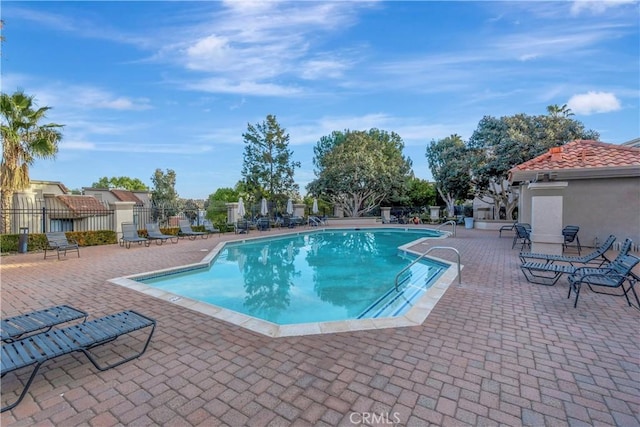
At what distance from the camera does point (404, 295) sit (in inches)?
249

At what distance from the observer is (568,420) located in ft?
6.89

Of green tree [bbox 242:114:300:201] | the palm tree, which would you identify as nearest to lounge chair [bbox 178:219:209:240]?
the palm tree

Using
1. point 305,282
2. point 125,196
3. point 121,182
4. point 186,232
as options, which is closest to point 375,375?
point 305,282

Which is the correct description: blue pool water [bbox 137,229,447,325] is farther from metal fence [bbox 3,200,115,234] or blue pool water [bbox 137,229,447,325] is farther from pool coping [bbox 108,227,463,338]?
metal fence [bbox 3,200,115,234]

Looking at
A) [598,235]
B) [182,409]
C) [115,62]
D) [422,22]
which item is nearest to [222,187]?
[115,62]

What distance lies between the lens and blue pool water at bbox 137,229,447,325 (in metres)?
5.80

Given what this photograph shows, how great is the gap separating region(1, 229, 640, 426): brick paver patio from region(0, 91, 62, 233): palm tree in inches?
346

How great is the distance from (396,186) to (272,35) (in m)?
17.5

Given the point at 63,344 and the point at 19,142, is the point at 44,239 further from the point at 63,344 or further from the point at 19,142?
the point at 63,344

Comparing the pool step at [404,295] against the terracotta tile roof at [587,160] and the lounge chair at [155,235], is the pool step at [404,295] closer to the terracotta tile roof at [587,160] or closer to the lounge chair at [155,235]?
the terracotta tile roof at [587,160]

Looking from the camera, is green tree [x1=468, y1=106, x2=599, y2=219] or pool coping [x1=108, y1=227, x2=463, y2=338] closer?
pool coping [x1=108, y1=227, x2=463, y2=338]

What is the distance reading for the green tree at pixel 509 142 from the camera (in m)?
16.5

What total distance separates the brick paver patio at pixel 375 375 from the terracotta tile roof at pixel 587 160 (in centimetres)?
585

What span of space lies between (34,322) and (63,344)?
1.01 metres
